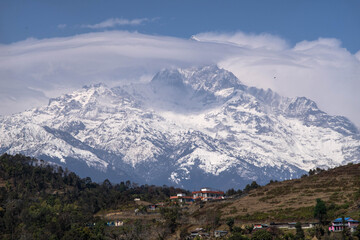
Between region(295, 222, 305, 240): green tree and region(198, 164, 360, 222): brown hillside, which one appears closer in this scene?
region(295, 222, 305, 240): green tree

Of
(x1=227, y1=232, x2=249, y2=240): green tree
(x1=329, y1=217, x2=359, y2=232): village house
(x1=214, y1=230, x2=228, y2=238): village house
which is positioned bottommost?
(x1=227, y1=232, x2=249, y2=240): green tree

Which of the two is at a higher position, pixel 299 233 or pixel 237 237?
pixel 299 233

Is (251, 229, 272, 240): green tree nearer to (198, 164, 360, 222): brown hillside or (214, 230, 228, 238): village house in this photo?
(214, 230, 228, 238): village house

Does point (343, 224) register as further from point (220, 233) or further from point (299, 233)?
point (220, 233)

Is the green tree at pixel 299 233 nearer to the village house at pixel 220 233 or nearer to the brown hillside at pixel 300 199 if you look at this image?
the brown hillside at pixel 300 199

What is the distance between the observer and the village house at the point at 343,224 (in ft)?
411

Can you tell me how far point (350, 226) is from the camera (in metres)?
126

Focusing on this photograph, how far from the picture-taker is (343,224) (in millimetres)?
124938

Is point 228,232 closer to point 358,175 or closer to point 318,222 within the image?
point 318,222

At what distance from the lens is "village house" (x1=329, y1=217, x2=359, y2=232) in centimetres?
12538

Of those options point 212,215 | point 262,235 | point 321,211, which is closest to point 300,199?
point 212,215

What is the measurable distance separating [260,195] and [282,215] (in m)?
27.0

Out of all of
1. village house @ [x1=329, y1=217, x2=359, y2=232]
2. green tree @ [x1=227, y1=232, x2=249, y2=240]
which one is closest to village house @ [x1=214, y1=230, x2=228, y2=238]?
green tree @ [x1=227, y1=232, x2=249, y2=240]

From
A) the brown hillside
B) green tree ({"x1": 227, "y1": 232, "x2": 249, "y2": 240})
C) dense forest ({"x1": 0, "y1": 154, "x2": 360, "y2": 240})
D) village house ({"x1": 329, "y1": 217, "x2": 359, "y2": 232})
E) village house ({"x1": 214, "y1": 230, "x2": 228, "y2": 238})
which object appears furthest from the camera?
the brown hillside
